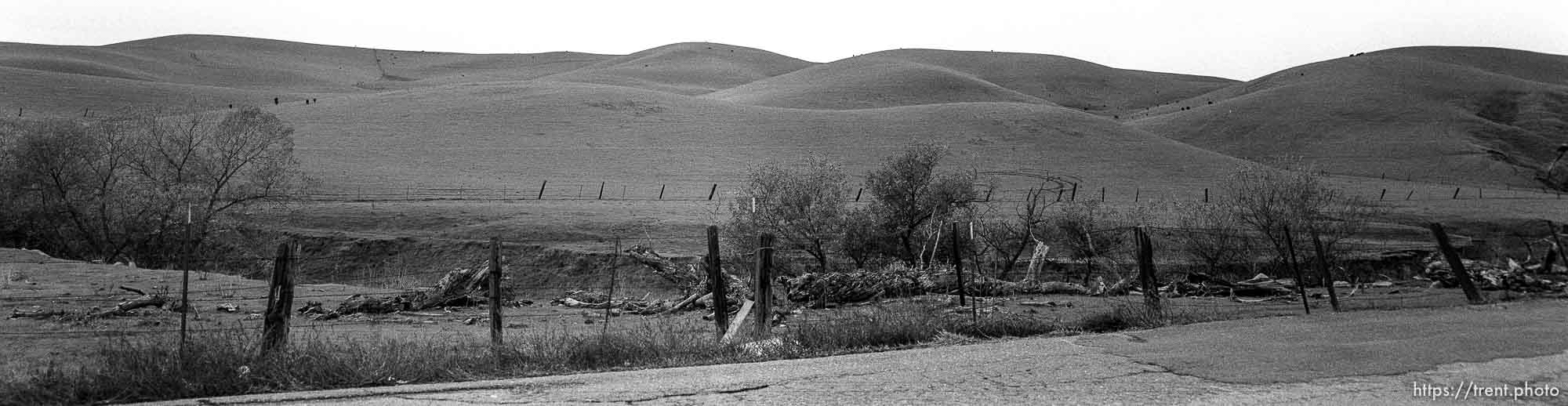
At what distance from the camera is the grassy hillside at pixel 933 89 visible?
13062 cm

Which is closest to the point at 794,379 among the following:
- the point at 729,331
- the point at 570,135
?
the point at 729,331

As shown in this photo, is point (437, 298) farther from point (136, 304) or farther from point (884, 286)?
point (884, 286)

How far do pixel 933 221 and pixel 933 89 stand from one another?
112m

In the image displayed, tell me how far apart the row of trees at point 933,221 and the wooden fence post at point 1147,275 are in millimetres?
14370

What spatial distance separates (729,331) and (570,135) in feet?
231

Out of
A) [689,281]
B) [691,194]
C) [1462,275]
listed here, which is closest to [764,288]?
[1462,275]

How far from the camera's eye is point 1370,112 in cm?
11912

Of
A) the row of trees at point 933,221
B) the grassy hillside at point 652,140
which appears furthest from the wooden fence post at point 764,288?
the grassy hillside at point 652,140

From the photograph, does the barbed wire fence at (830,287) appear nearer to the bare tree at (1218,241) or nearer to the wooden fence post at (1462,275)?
the bare tree at (1218,241)

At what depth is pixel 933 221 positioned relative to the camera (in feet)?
104

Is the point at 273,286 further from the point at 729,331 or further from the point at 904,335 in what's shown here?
the point at 904,335

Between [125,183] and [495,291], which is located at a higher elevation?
[495,291]

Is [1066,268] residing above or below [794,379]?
below

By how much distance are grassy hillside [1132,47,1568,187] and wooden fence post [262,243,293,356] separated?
310 ft
